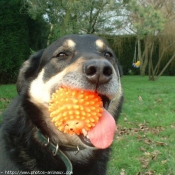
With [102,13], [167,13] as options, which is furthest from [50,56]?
[167,13]

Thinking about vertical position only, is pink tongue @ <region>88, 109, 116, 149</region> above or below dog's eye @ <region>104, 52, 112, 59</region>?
below

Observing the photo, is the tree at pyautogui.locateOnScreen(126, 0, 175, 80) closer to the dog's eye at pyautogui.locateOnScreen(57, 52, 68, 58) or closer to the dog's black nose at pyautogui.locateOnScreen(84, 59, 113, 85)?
the dog's eye at pyautogui.locateOnScreen(57, 52, 68, 58)

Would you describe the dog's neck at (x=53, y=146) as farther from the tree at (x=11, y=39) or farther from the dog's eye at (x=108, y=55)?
the tree at (x=11, y=39)

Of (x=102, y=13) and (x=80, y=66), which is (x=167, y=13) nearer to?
(x=102, y=13)

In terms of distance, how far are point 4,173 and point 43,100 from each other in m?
0.73

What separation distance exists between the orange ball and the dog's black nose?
124 mm

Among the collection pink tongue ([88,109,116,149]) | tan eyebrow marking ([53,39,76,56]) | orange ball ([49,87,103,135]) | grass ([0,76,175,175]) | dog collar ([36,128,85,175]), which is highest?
tan eyebrow marking ([53,39,76,56])

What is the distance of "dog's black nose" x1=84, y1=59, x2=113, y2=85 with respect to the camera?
2.24 metres

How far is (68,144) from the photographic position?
2.74 metres

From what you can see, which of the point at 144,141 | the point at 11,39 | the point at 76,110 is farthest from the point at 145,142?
the point at 11,39

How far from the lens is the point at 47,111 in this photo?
2.76 meters

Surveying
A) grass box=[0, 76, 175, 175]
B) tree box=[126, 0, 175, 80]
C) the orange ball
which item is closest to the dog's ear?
the orange ball

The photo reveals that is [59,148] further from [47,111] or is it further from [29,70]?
[29,70]

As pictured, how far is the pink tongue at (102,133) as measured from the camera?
2.26 metres
